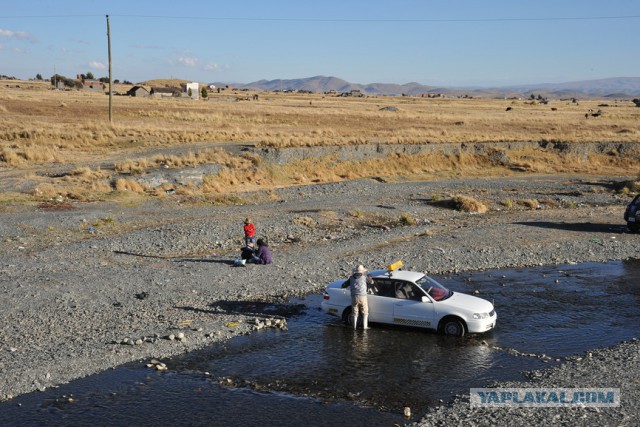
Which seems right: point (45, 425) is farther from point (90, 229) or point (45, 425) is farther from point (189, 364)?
point (90, 229)

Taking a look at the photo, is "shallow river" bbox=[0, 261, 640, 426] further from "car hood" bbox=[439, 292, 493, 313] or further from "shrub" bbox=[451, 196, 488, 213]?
"shrub" bbox=[451, 196, 488, 213]

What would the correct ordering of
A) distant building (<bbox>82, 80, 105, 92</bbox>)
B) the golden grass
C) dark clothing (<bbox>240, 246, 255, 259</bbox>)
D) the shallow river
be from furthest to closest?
distant building (<bbox>82, 80, 105, 92</bbox>) → the golden grass → dark clothing (<bbox>240, 246, 255, 259</bbox>) → the shallow river

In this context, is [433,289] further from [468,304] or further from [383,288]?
[383,288]

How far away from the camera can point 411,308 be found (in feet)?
57.1

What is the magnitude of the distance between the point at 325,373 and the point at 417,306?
3.39 m

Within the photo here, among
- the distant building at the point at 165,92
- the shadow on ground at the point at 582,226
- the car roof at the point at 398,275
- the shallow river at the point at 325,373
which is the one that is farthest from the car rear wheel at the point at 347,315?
the distant building at the point at 165,92

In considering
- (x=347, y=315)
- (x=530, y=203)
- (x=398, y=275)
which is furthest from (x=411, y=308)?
(x=530, y=203)

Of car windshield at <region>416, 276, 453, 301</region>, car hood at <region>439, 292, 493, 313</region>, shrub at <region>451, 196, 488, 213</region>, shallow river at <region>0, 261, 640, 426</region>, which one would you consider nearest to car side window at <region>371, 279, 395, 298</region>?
car windshield at <region>416, 276, 453, 301</region>

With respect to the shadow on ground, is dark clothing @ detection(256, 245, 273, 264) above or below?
above

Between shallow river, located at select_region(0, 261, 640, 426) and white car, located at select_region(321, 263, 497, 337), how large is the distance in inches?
14.4

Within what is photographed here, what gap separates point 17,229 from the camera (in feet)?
89.2

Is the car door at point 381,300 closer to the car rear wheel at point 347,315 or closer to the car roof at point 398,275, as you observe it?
the car roof at point 398,275

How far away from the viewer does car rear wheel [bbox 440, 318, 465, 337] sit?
17.2 metres

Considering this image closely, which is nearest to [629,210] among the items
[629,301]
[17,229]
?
[629,301]
